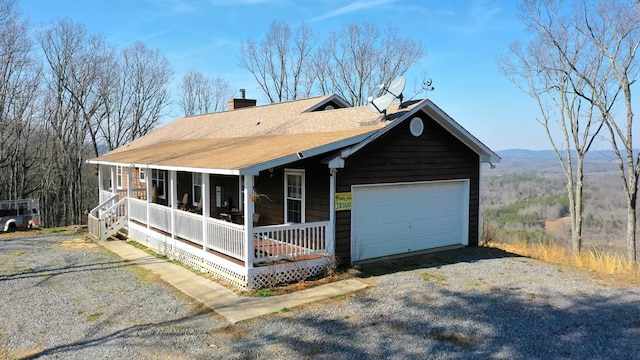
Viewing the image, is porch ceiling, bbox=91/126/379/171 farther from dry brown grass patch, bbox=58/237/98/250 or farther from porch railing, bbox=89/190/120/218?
Answer: porch railing, bbox=89/190/120/218

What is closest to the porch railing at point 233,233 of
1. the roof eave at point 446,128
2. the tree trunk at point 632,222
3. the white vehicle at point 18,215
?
the roof eave at point 446,128

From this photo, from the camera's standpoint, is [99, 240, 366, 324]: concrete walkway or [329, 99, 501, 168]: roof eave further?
[329, 99, 501, 168]: roof eave

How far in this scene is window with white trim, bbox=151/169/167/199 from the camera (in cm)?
1906

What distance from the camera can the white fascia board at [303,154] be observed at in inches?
345

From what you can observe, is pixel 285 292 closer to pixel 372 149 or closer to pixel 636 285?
pixel 372 149

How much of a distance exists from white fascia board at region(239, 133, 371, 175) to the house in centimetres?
2

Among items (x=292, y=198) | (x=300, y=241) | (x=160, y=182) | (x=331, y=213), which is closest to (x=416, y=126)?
(x=331, y=213)

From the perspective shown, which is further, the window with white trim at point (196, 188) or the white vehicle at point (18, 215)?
the white vehicle at point (18, 215)

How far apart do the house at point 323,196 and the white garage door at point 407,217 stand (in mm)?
29

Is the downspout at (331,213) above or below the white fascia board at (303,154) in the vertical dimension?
below

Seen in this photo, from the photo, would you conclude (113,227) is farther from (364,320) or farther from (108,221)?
(364,320)

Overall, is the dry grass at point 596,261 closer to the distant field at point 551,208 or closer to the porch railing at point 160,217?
the porch railing at point 160,217

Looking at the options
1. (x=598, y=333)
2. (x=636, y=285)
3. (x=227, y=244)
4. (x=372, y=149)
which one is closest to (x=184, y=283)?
(x=227, y=244)

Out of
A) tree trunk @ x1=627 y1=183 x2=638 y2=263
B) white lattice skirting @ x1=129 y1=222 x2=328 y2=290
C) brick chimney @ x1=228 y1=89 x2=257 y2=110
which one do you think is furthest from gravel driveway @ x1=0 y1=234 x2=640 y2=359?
brick chimney @ x1=228 y1=89 x2=257 y2=110
